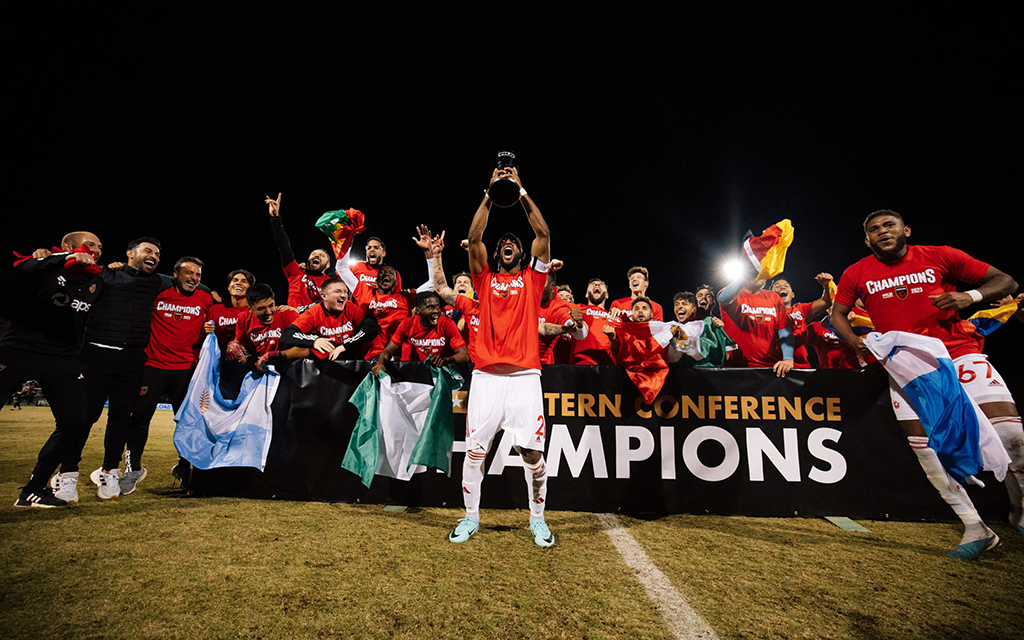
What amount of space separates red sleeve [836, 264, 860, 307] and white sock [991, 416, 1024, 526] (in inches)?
54.3

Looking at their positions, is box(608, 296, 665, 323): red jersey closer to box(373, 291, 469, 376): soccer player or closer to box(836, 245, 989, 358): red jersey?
box(836, 245, 989, 358): red jersey

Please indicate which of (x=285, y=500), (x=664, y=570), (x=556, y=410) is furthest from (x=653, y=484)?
(x=285, y=500)

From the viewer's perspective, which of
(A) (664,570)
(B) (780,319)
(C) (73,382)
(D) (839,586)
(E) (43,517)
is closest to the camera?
(D) (839,586)

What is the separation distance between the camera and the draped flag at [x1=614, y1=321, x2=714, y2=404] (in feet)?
14.9

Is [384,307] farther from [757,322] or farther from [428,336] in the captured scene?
[757,322]

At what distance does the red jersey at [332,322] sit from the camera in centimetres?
550

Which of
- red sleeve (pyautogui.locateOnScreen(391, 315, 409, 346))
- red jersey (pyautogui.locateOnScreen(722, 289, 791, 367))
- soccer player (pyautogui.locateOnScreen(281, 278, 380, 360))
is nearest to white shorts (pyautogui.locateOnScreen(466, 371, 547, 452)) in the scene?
red sleeve (pyautogui.locateOnScreen(391, 315, 409, 346))

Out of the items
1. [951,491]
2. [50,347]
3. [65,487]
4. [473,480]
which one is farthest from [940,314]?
[65,487]

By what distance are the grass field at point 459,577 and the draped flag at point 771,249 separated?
Result: 302 centimetres

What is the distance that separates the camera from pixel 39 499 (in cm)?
416

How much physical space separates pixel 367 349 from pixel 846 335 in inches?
212

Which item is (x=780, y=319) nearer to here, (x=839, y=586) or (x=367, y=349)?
(x=839, y=586)

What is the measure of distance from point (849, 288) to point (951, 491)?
72.4 inches

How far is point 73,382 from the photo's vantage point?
4309 mm
